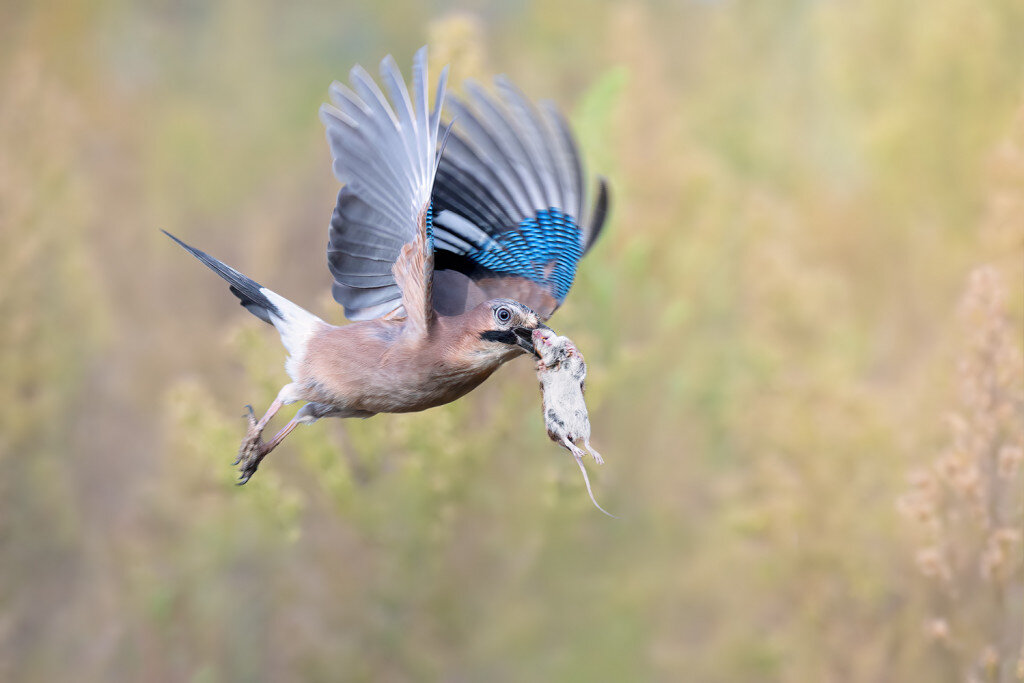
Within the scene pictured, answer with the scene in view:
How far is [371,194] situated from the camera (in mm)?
1876

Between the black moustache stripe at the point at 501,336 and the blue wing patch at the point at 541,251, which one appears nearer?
the black moustache stripe at the point at 501,336

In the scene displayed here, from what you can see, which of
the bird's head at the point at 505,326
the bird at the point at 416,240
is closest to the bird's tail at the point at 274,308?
the bird at the point at 416,240

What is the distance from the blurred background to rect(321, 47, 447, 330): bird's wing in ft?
3.43

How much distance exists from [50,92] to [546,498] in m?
3.26

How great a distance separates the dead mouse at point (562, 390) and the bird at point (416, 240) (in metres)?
0.23

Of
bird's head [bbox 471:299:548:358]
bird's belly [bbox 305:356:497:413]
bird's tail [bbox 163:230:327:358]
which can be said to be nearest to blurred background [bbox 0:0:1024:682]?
bird's tail [bbox 163:230:327:358]

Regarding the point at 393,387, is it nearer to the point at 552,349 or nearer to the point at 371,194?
the point at 552,349

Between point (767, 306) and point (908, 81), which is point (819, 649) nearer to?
point (767, 306)

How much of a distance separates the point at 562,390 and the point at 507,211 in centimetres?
71

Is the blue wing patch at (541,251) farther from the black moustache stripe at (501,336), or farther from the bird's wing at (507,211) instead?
the black moustache stripe at (501,336)

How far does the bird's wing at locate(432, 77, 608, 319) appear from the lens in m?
1.86

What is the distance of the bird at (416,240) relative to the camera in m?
1.60

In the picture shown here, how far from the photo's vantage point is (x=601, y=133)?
3107 millimetres

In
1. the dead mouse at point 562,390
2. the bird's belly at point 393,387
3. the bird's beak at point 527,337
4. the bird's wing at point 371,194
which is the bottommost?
the bird's belly at point 393,387
